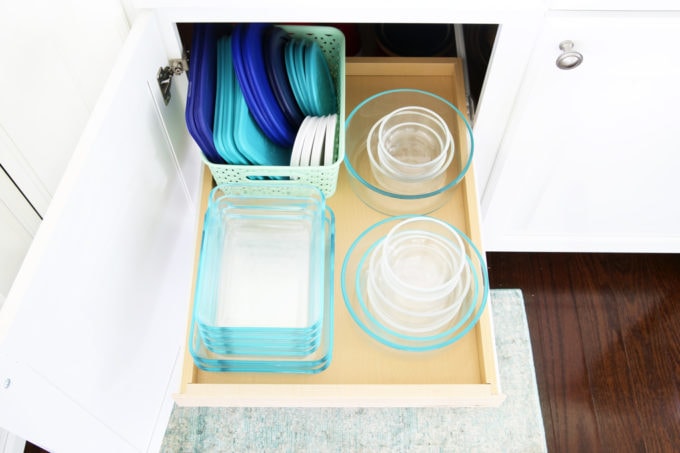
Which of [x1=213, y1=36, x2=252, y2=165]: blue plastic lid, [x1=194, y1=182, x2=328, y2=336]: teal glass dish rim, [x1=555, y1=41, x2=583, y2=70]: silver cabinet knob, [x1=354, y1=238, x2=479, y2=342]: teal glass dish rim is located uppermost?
[x1=555, y1=41, x2=583, y2=70]: silver cabinet knob

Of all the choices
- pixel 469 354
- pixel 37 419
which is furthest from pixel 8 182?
pixel 469 354

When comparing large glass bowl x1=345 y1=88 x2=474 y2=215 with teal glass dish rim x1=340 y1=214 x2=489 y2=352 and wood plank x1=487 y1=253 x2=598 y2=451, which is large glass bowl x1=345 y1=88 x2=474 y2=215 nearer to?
teal glass dish rim x1=340 y1=214 x2=489 y2=352

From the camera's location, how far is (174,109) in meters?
0.92

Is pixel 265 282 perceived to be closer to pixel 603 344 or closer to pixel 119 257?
pixel 119 257

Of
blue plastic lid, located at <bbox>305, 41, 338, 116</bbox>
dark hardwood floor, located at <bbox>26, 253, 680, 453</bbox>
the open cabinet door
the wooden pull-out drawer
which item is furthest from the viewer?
dark hardwood floor, located at <bbox>26, 253, 680, 453</bbox>

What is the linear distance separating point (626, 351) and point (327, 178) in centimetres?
93

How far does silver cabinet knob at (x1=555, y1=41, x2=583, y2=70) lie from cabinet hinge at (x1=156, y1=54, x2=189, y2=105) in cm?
53

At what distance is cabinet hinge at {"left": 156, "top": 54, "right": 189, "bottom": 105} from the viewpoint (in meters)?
0.84

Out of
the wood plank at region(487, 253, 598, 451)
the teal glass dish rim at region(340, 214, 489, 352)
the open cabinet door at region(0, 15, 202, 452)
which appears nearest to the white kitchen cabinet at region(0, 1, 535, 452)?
the open cabinet door at region(0, 15, 202, 452)

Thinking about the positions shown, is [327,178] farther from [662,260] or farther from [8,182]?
[662,260]

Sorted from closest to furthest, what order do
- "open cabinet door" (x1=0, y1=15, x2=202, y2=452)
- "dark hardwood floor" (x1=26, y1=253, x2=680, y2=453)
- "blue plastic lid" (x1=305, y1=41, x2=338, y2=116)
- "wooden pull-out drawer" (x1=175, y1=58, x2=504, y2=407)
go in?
"open cabinet door" (x1=0, y1=15, x2=202, y2=452), "wooden pull-out drawer" (x1=175, y1=58, x2=504, y2=407), "blue plastic lid" (x1=305, y1=41, x2=338, y2=116), "dark hardwood floor" (x1=26, y1=253, x2=680, y2=453)

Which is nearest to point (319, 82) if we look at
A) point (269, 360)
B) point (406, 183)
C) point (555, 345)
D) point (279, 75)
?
point (279, 75)

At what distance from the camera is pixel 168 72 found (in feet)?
2.81

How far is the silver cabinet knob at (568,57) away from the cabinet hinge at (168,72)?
53 centimetres
